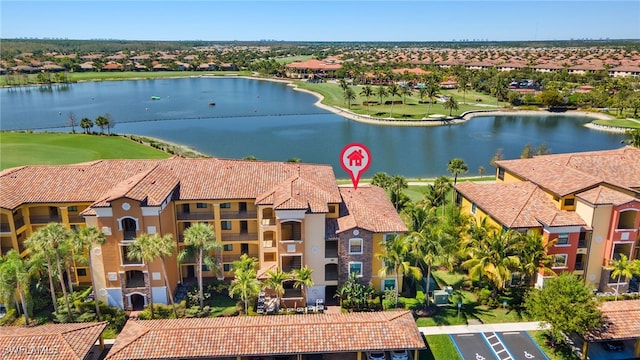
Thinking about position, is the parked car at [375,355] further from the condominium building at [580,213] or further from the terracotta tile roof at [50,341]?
the terracotta tile roof at [50,341]

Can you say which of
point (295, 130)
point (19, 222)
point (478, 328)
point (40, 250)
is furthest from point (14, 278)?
point (295, 130)

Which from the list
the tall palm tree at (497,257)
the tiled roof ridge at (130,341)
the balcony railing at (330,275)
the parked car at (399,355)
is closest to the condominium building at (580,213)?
the tall palm tree at (497,257)

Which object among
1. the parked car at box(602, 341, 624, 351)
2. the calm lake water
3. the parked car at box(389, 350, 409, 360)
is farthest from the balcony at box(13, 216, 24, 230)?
the calm lake water

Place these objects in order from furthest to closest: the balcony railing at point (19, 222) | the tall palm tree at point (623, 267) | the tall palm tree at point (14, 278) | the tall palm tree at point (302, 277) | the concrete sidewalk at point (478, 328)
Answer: the balcony railing at point (19, 222) → the tall palm tree at point (623, 267) → the tall palm tree at point (302, 277) → the concrete sidewalk at point (478, 328) → the tall palm tree at point (14, 278)

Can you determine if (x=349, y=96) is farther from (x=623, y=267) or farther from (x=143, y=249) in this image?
(x=143, y=249)

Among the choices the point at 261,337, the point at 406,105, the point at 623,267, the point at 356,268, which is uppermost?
the point at 406,105

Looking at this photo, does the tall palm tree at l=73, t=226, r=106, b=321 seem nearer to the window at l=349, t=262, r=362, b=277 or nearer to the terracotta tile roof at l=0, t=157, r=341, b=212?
the terracotta tile roof at l=0, t=157, r=341, b=212
